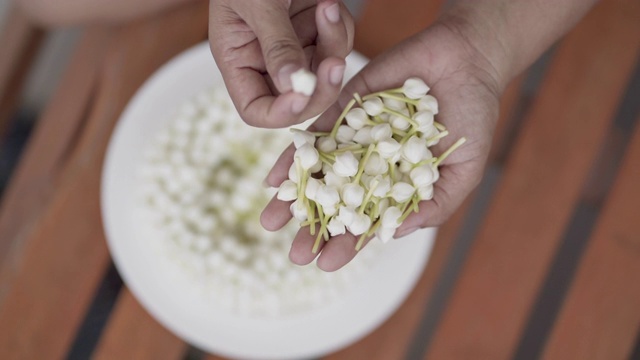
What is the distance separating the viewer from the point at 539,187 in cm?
60

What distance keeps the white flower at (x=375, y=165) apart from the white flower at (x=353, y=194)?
19mm

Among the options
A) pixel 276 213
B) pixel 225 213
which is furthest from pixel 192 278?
pixel 276 213

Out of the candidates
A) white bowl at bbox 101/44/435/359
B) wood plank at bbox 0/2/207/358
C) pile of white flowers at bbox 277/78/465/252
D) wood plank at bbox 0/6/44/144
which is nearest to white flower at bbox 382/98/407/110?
pile of white flowers at bbox 277/78/465/252

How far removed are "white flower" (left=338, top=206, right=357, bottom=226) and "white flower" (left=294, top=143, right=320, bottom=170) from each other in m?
0.03

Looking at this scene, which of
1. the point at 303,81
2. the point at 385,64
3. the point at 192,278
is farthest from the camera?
the point at 192,278

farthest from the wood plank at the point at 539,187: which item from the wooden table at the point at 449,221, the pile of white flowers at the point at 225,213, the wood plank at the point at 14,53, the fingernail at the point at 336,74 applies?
the wood plank at the point at 14,53

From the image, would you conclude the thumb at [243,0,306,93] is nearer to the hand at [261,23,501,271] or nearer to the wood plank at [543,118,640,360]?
the hand at [261,23,501,271]

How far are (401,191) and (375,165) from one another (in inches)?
0.8

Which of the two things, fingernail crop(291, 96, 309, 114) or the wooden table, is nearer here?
fingernail crop(291, 96, 309, 114)

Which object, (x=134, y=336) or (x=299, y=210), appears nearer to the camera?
(x=299, y=210)

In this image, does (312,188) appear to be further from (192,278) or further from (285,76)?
(192,278)

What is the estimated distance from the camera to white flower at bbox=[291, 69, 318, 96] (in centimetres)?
31

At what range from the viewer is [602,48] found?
2.01ft

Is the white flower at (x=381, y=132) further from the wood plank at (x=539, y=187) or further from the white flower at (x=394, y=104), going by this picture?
the wood plank at (x=539, y=187)
